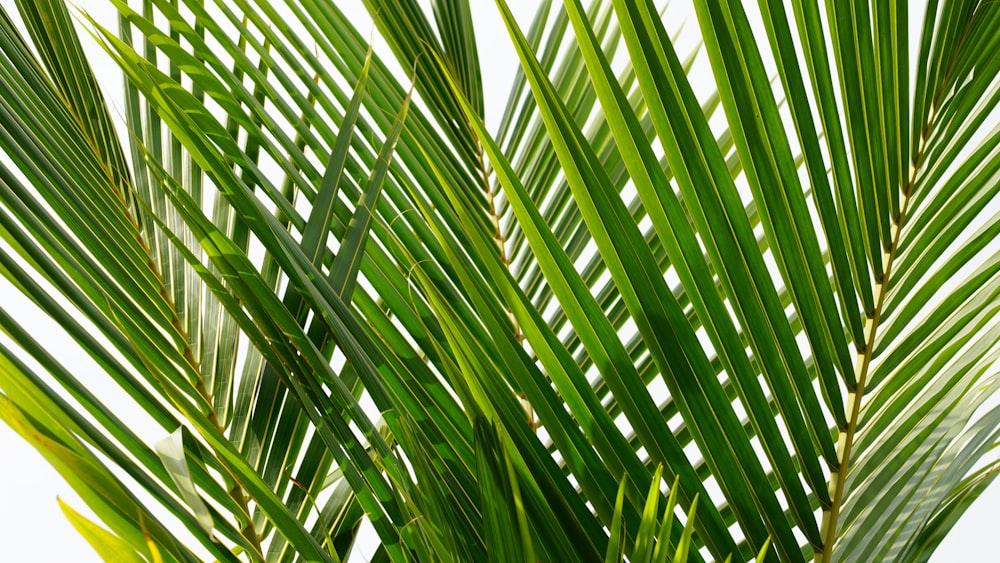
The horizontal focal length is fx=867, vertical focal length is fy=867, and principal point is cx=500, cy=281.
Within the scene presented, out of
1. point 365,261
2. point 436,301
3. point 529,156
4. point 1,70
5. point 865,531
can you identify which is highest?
point 529,156

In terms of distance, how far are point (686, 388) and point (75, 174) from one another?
16.7 inches

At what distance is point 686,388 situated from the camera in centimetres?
47

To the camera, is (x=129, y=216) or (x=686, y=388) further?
(x=129, y=216)

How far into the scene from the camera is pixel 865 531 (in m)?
0.54

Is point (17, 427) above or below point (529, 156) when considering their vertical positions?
below

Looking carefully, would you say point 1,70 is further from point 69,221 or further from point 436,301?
A: point 436,301

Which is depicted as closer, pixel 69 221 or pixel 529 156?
pixel 69 221

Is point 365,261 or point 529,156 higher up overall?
point 529,156

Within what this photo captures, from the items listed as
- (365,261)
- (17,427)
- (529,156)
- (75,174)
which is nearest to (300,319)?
(365,261)

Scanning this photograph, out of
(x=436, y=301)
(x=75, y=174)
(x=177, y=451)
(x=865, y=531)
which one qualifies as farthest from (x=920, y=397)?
(x=75, y=174)

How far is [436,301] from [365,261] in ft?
0.70

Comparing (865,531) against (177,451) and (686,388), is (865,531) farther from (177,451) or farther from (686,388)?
(177,451)

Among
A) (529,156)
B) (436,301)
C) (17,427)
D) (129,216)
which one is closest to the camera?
(17,427)

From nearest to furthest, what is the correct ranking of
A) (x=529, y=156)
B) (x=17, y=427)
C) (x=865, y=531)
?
(x=17, y=427)
(x=865, y=531)
(x=529, y=156)
